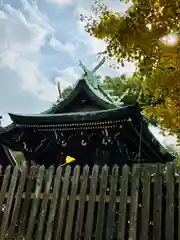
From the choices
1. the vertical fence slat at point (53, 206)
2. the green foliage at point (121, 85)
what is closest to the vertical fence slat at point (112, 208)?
the vertical fence slat at point (53, 206)

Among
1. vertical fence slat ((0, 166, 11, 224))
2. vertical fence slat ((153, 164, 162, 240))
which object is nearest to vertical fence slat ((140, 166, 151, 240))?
vertical fence slat ((153, 164, 162, 240))

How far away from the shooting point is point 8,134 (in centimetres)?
824

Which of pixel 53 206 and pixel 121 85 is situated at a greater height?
pixel 121 85

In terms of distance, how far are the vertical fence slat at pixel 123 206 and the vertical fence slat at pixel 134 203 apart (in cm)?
10

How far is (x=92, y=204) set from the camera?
4633mm

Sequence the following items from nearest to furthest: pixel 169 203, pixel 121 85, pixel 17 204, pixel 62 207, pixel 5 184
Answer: pixel 169 203 → pixel 62 207 → pixel 17 204 → pixel 5 184 → pixel 121 85

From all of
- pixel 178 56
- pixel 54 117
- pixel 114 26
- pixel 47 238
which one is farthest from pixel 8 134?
pixel 178 56

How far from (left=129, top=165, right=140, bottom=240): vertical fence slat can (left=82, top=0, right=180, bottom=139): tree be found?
120 centimetres

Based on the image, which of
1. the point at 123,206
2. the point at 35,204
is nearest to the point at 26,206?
the point at 35,204

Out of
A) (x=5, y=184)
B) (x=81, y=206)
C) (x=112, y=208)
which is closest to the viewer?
(x=112, y=208)

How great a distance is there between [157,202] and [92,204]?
1017 millimetres

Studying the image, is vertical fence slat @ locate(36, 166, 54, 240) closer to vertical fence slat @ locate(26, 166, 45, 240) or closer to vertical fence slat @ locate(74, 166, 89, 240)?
vertical fence slat @ locate(26, 166, 45, 240)

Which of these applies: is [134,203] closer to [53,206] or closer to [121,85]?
[53,206]

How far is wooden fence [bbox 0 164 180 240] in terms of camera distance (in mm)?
4301
